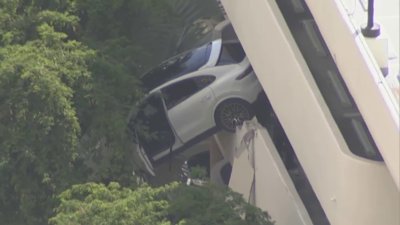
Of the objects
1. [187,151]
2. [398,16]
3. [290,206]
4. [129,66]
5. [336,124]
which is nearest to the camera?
[398,16]

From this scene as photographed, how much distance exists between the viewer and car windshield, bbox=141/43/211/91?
19.9m

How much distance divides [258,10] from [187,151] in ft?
17.4

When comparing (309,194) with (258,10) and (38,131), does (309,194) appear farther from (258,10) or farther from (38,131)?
(38,131)

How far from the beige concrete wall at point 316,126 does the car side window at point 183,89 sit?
70.2 inches

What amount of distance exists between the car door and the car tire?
0.13 m

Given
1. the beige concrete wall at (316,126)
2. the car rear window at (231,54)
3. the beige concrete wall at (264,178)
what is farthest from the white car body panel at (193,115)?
the beige concrete wall at (316,126)

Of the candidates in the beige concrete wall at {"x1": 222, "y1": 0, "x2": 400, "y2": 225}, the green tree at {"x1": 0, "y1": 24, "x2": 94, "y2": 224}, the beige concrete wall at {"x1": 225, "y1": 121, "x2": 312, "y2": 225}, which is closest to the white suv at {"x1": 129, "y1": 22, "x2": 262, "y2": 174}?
the beige concrete wall at {"x1": 225, "y1": 121, "x2": 312, "y2": 225}

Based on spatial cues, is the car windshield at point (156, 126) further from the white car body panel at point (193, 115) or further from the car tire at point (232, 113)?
the car tire at point (232, 113)

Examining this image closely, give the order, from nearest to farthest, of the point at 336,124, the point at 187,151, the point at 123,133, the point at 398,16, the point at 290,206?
1. the point at 398,16
2. the point at 336,124
3. the point at 290,206
4. the point at 123,133
5. the point at 187,151

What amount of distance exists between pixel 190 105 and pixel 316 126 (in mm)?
4826

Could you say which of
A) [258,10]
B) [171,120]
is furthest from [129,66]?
[258,10]

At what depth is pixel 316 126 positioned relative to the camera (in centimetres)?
1489

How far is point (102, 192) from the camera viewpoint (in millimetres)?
15062

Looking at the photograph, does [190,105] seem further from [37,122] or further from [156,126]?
[37,122]
